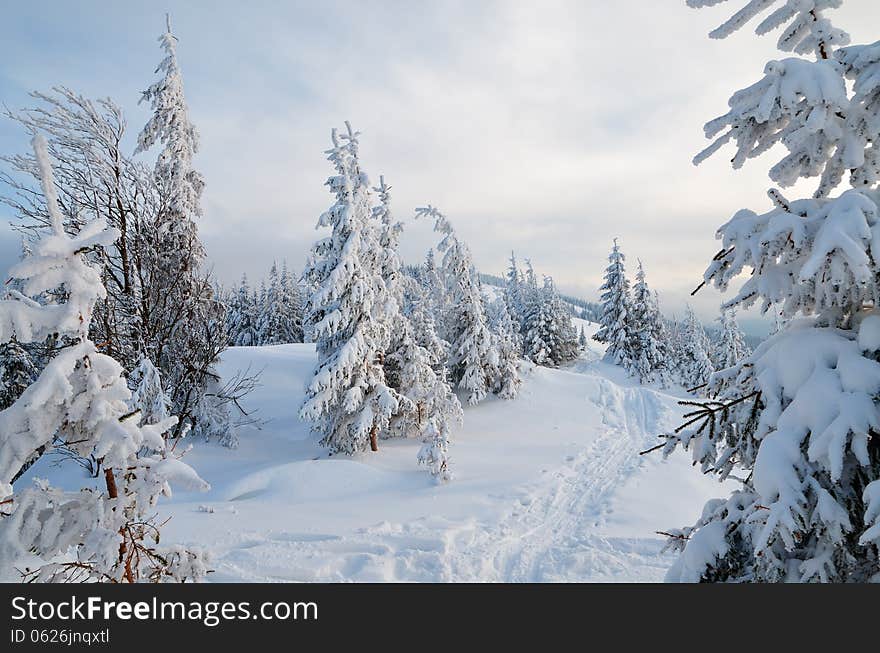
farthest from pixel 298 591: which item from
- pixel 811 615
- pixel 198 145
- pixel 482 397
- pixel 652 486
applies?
pixel 482 397

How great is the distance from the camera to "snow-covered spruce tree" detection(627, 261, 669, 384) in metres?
43.0

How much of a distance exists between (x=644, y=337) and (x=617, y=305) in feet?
14.2

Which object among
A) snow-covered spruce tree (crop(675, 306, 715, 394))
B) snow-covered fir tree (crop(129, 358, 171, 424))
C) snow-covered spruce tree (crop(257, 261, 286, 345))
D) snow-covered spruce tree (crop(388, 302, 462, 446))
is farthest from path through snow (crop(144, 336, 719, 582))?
snow-covered spruce tree (crop(257, 261, 286, 345))

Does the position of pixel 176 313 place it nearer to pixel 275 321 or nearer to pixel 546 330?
pixel 546 330

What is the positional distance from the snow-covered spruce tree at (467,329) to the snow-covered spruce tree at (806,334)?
19573 mm

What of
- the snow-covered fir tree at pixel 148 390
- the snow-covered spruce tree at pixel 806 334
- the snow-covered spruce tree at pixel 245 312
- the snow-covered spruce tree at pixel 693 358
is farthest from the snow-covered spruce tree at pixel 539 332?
the snow-covered spruce tree at pixel 806 334

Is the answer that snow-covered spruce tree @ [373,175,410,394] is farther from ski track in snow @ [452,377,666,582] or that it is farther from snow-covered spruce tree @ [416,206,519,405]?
ski track in snow @ [452,377,666,582]

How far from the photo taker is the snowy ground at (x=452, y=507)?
324 inches

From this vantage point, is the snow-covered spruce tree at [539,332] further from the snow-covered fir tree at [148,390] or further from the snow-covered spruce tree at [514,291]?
the snow-covered fir tree at [148,390]

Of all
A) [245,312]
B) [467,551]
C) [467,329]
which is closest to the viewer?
[467,551]

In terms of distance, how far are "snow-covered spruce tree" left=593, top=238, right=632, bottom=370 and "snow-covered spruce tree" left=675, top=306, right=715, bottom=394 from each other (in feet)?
22.4

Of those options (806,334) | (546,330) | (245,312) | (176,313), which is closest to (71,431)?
(806,334)

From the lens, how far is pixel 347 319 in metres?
15.7

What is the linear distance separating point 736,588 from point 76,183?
1158cm
